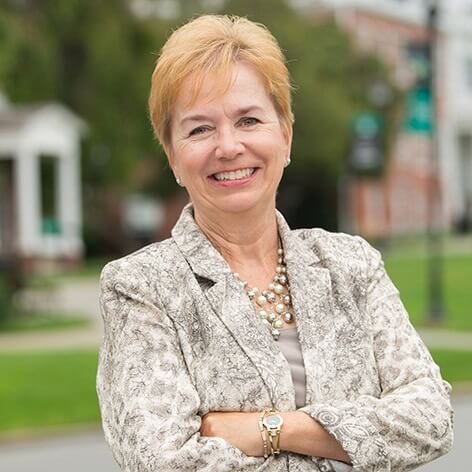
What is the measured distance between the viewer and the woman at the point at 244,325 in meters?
2.49

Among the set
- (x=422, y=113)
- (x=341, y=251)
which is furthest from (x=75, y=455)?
(x=422, y=113)

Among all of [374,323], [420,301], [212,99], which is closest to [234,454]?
[374,323]

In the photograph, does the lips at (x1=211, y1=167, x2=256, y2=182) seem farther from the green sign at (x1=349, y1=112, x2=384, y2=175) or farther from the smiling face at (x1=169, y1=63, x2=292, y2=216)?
the green sign at (x1=349, y1=112, x2=384, y2=175)

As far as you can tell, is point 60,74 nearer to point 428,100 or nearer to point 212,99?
point 428,100

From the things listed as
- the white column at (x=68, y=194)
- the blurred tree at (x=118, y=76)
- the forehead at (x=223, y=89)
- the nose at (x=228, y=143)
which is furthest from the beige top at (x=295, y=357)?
the white column at (x=68, y=194)

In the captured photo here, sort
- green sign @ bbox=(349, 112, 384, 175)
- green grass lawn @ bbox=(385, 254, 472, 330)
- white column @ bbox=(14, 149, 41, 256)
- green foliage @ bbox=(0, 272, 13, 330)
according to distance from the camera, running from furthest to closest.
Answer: white column @ bbox=(14, 149, 41, 256) → green sign @ bbox=(349, 112, 384, 175) → green foliage @ bbox=(0, 272, 13, 330) → green grass lawn @ bbox=(385, 254, 472, 330)

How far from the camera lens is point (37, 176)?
3766 cm

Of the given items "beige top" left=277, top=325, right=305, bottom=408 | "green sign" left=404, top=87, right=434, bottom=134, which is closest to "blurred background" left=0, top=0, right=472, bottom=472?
"green sign" left=404, top=87, right=434, bottom=134

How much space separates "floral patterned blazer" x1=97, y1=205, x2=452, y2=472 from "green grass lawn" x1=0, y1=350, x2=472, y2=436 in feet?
27.5

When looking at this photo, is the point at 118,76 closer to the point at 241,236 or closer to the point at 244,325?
the point at 241,236

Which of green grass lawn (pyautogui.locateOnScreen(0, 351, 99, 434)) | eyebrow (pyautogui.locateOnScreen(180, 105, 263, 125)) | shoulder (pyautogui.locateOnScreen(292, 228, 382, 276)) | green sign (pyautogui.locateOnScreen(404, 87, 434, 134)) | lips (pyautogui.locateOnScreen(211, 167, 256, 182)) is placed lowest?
green grass lawn (pyautogui.locateOnScreen(0, 351, 99, 434))

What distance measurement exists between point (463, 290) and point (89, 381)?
12801 mm

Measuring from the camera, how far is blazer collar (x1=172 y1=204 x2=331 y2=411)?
2531 mm

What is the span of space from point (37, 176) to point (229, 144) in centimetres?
3557
